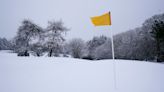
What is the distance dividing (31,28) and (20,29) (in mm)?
2009

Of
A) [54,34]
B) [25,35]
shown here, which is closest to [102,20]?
[54,34]

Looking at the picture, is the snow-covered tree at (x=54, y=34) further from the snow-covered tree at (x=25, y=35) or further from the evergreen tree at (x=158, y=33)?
the evergreen tree at (x=158, y=33)

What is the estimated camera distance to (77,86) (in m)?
3.64

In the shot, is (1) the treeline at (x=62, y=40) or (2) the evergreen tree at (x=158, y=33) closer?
(2) the evergreen tree at (x=158, y=33)

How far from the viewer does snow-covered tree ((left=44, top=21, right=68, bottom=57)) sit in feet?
70.4

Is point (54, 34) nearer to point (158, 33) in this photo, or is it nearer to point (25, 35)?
point (25, 35)

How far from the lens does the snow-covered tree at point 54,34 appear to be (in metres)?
21.5

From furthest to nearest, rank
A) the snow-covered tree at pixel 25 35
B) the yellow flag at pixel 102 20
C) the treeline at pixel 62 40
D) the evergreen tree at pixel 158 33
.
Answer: the snow-covered tree at pixel 25 35, the treeline at pixel 62 40, the evergreen tree at pixel 158 33, the yellow flag at pixel 102 20

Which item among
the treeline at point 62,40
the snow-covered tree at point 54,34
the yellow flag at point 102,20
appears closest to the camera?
the yellow flag at point 102,20

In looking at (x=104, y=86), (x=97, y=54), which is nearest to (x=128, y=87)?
(x=104, y=86)

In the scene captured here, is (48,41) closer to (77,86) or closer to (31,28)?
(31,28)

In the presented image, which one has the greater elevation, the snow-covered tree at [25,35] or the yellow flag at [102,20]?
the snow-covered tree at [25,35]

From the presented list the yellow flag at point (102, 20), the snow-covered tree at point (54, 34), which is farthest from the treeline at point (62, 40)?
the yellow flag at point (102, 20)

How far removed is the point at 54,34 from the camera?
21578mm
